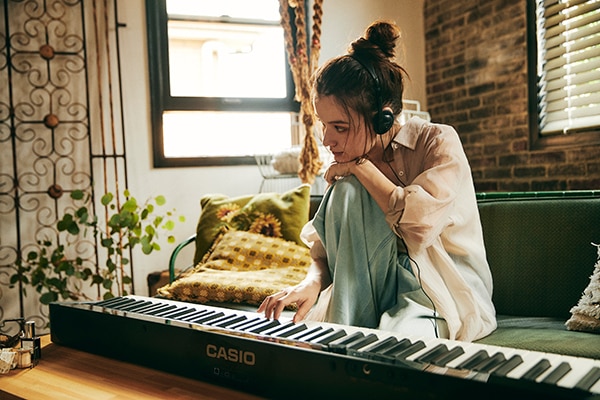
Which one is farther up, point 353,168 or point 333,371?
point 353,168

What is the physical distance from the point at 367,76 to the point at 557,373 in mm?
877

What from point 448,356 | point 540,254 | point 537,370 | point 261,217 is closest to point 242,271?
point 261,217

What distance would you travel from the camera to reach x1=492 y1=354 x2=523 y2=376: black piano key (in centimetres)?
74

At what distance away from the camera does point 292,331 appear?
3.37 ft

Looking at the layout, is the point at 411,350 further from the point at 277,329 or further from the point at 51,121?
the point at 51,121

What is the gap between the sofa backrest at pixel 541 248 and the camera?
5.52 ft

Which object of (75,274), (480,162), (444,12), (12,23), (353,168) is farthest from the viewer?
(444,12)

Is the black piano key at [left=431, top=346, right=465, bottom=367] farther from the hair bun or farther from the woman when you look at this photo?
the hair bun

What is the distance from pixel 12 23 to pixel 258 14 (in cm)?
161

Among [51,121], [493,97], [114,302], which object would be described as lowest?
[114,302]

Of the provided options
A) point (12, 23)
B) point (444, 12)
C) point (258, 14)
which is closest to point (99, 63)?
point (12, 23)

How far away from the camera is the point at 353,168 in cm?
140

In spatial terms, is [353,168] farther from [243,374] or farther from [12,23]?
[12,23]

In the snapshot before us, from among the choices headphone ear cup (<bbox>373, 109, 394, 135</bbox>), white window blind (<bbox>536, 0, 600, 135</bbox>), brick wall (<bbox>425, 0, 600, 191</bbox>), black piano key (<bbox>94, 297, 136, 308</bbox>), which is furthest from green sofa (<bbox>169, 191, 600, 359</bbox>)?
white window blind (<bbox>536, 0, 600, 135</bbox>)
